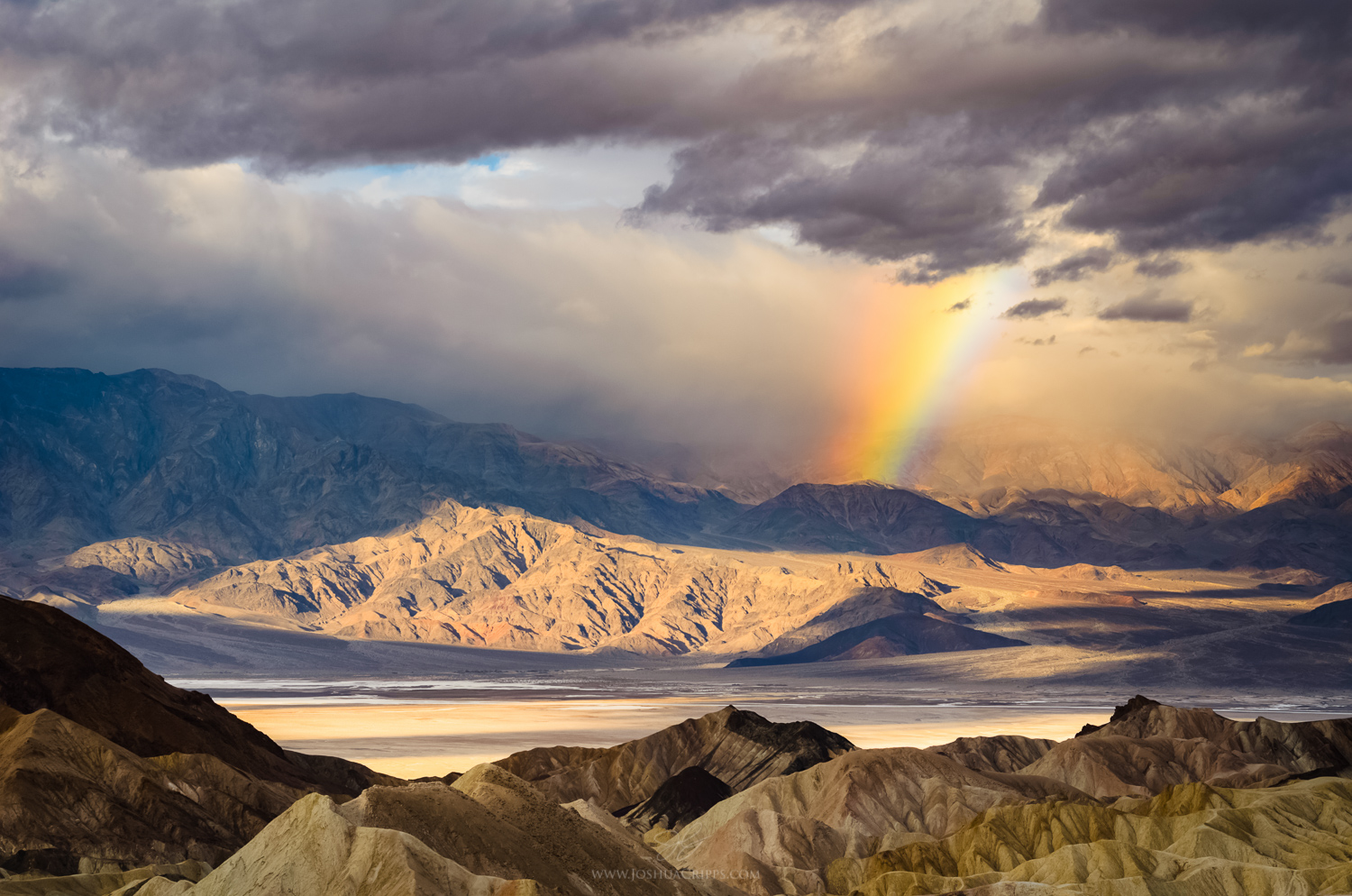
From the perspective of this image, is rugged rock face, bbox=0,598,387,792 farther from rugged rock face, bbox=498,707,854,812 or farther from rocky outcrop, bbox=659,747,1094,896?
rocky outcrop, bbox=659,747,1094,896

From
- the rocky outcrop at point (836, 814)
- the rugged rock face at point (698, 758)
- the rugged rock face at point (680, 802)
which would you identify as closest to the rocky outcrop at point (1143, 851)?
the rocky outcrop at point (836, 814)

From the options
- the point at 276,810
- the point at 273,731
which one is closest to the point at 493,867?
the point at 276,810

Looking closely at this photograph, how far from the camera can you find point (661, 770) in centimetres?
13388

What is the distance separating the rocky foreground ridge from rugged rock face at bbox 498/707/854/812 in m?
0.26

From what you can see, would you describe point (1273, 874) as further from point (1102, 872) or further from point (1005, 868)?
point (1005, 868)

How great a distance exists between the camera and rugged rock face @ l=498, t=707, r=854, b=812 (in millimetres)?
130000

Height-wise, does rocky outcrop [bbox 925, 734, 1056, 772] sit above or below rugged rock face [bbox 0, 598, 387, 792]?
below

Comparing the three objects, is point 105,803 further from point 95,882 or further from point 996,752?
point 996,752

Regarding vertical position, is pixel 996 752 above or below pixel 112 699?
below

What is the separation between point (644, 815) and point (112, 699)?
39.8 meters

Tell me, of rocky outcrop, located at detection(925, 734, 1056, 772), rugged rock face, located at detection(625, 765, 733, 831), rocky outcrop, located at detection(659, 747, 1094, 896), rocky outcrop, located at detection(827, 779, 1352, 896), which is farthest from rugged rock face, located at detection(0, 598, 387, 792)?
rocky outcrop, located at detection(925, 734, 1056, 772)

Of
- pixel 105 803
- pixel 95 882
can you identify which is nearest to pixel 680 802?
pixel 105 803

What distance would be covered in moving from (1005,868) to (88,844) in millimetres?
50549

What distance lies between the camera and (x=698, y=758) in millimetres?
136125
